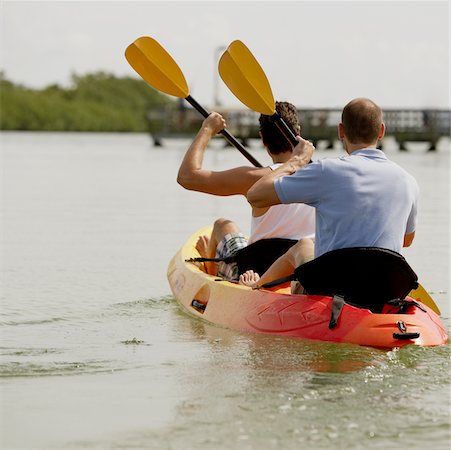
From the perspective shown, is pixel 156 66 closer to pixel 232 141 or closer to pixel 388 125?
pixel 232 141

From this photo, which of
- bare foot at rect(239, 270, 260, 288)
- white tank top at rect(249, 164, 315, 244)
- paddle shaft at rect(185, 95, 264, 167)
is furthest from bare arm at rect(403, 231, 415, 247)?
paddle shaft at rect(185, 95, 264, 167)

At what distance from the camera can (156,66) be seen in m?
7.82

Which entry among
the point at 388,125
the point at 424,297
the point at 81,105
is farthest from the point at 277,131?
the point at 81,105

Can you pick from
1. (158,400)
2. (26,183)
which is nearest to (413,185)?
(158,400)

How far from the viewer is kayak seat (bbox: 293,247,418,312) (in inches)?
229

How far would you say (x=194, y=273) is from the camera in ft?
25.8

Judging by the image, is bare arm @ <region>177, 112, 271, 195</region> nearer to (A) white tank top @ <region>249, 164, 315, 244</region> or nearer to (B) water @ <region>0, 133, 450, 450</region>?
(A) white tank top @ <region>249, 164, 315, 244</region>

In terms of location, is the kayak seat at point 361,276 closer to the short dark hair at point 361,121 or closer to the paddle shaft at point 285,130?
the short dark hair at point 361,121

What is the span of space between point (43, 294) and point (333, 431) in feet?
14.6

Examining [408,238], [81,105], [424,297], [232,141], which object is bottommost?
[81,105]

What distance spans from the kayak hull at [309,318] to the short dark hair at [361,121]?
0.84 m

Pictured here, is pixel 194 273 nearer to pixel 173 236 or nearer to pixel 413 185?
pixel 413 185

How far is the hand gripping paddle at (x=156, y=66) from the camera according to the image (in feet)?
25.6

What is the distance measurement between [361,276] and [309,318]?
39 centimetres
